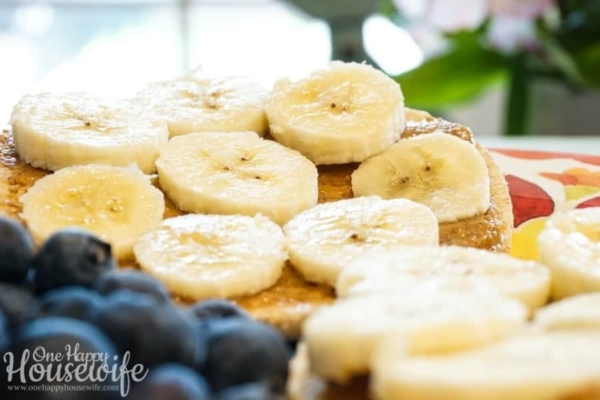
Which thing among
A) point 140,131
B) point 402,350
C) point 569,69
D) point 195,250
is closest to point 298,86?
point 140,131

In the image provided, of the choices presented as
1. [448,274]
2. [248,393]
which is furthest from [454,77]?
[248,393]

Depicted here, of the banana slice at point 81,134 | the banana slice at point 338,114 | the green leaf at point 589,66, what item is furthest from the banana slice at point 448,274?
the green leaf at point 589,66

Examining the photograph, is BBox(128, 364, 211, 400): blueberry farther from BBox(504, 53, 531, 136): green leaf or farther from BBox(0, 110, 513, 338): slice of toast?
BBox(504, 53, 531, 136): green leaf

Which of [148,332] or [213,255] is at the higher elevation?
[148,332]

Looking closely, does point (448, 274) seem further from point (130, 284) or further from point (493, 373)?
point (130, 284)

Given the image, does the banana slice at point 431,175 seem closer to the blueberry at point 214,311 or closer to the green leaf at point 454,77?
the blueberry at point 214,311
